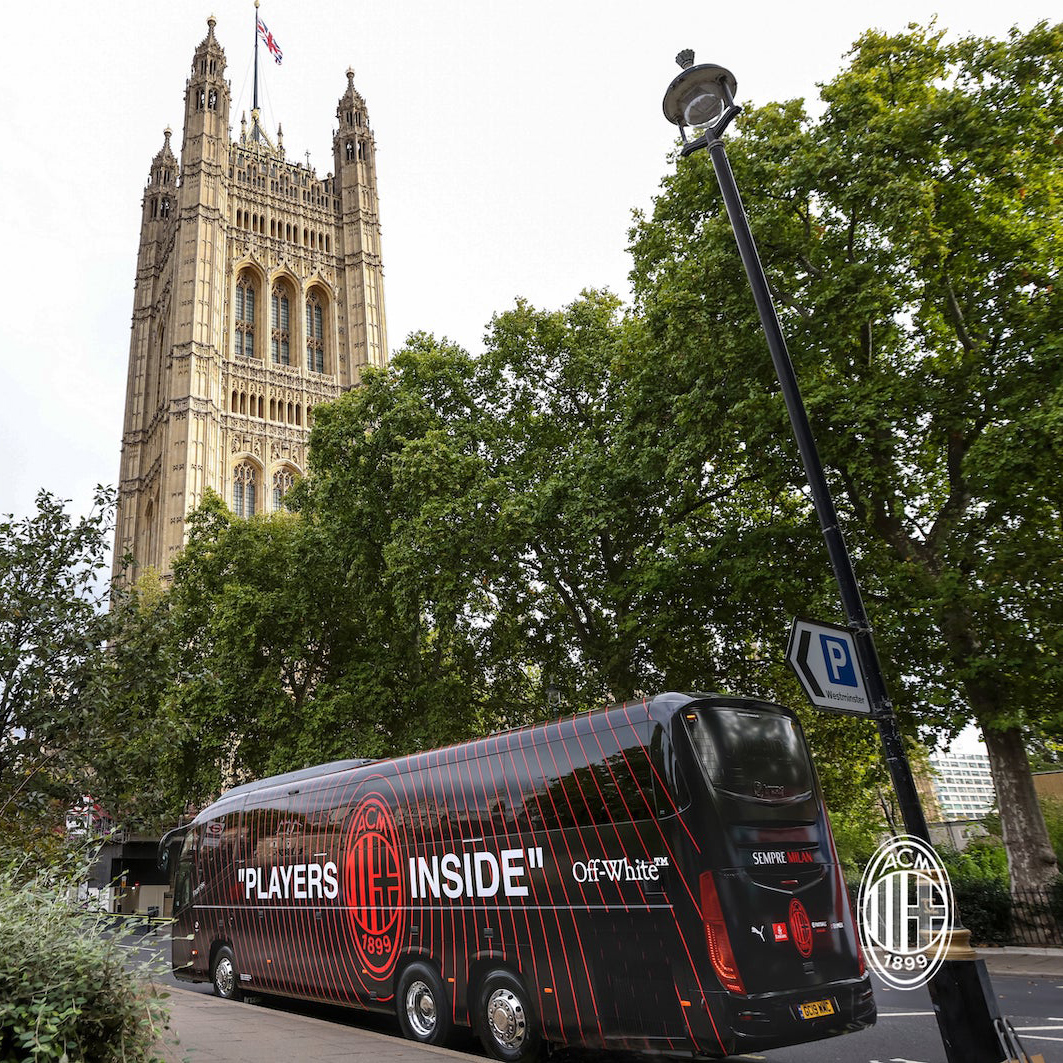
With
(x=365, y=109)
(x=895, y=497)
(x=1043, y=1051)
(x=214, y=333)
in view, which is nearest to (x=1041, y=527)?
(x=895, y=497)

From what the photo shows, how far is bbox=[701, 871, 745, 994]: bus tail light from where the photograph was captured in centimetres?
681

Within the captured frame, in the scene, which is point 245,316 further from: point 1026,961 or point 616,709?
point 616,709

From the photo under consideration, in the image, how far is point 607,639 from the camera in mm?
20016

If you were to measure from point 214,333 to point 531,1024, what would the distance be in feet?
224

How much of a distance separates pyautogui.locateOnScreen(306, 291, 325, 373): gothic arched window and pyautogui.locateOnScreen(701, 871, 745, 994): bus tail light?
70918 millimetres

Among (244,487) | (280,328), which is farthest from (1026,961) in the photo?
(280,328)

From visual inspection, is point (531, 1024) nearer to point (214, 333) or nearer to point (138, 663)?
point (138, 663)

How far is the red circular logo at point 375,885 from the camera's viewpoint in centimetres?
1004

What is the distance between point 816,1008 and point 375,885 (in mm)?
5334

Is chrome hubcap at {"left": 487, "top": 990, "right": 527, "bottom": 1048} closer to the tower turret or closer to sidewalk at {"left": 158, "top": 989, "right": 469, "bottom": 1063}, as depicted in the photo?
sidewalk at {"left": 158, "top": 989, "right": 469, "bottom": 1063}

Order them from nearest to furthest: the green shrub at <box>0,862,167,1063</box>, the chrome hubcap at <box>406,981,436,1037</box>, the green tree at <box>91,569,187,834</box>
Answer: the green shrub at <box>0,862,167,1063</box> < the chrome hubcap at <box>406,981,436,1037</box> < the green tree at <box>91,569,187,834</box>

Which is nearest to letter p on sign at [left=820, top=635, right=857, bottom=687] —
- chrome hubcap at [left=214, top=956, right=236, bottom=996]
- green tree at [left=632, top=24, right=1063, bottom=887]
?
green tree at [left=632, top=24, right=1063, bottom=887]

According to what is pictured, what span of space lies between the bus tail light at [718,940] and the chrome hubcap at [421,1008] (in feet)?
12.7

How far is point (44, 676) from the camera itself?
33.0ft
